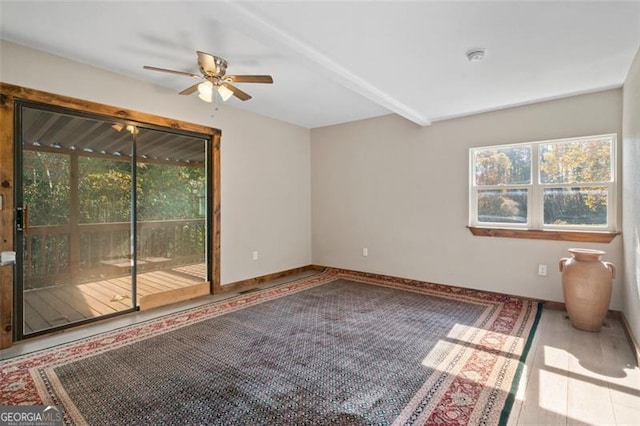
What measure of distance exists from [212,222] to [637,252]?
4.27m

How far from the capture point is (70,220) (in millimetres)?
3131

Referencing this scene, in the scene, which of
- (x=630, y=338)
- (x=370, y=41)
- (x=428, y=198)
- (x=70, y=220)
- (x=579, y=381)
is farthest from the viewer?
→ (x=428, y=198)

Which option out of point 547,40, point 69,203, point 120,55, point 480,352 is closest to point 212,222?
point 69,203

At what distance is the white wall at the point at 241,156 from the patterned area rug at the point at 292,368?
1319 millimetres

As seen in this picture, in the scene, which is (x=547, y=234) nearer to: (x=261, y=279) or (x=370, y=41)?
(x=370, y=41)

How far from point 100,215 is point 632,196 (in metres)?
5.03

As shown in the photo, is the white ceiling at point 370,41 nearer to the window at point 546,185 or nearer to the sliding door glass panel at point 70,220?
the window at point 546,185

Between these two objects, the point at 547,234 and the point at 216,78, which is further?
the point at 547,234

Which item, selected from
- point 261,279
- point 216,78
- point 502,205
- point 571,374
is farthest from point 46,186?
point 502,205

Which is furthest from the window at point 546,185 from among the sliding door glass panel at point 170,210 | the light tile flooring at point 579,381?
the sliding door glass panel at point 170,210

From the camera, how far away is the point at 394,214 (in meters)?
4.77

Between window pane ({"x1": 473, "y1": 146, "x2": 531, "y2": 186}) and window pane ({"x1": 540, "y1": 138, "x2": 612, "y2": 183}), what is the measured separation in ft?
0.56

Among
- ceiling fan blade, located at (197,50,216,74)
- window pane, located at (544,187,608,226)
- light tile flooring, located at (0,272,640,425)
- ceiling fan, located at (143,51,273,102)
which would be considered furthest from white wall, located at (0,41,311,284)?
window pane, located at (544,187,608,226)

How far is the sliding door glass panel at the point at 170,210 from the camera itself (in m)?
3.62
